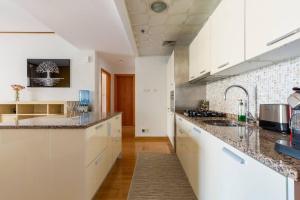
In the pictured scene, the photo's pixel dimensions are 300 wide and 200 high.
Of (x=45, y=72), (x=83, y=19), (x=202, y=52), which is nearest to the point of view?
(x=202, y=52)

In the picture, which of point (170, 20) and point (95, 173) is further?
point (170, 20)

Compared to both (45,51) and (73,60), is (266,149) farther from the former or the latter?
(45,51)

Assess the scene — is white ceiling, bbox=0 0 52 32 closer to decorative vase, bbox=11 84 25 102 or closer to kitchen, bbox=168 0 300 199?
decorative vase, bbox=11 84 25 102

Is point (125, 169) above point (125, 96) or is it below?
below

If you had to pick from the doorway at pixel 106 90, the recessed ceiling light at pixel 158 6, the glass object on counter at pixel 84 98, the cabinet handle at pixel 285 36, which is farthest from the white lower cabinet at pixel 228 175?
the doorway at pixel 106 90

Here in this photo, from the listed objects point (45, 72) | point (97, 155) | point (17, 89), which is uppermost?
point (45, 72)

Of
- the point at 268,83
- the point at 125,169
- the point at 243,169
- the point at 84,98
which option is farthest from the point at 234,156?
the point at 84,98

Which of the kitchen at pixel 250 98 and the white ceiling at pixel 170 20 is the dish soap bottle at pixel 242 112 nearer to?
the kitchen at pixel 250 98

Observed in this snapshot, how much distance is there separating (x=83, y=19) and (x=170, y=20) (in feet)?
4.20

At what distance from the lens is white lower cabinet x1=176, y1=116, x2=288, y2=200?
74 cm

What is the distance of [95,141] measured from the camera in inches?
78.5

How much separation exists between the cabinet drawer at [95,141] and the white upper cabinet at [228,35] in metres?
1.36

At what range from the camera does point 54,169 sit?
5.56 feet

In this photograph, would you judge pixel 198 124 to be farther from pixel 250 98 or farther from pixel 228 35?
pixel 228 35
